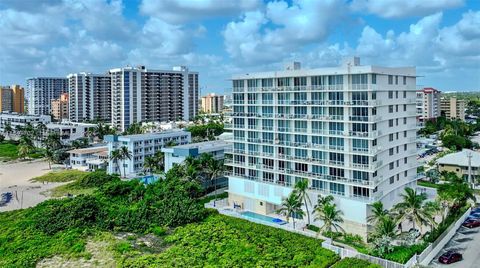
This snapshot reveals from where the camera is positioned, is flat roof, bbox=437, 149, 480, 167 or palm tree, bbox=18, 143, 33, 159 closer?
flat roof, bbox=437, 149, 480, 167

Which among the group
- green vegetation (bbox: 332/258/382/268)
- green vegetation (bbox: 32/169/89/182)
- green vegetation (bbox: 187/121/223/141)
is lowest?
green vegetation (bbox: 332/258/382/268)

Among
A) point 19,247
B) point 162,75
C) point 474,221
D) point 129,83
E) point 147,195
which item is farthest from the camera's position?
point 162,75

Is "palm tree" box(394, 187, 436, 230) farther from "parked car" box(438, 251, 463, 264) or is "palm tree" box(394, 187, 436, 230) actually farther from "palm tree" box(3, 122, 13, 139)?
"palm tree" box(3, 122, 13, 139)

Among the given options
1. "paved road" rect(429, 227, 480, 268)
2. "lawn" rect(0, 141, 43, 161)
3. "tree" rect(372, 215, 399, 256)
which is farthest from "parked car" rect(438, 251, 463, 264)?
"lawn" rect(0, 141, 43, 161)

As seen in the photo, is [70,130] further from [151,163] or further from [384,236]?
[384,236]

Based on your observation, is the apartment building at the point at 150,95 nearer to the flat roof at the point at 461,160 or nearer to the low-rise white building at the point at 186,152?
the low-rise white building at the point at 186,152

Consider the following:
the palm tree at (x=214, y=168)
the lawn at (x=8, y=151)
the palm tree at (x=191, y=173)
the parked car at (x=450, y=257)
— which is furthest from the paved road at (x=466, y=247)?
the lawn at (x=8, y=151)

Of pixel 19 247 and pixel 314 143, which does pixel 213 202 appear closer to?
pixel 314 143

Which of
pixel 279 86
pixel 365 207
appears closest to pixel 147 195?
pixel 279 86
